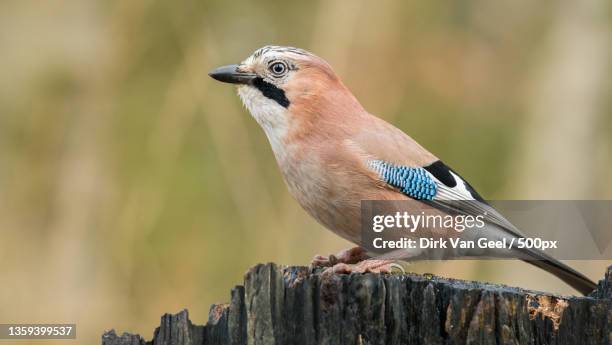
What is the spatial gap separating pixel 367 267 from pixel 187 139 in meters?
4.48

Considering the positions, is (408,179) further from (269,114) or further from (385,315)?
(385,315)

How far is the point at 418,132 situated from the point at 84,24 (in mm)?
3384

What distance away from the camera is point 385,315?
461 centimetres

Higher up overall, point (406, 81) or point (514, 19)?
point (514, 19)

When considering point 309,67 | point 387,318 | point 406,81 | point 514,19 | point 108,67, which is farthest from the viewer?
point 514,19

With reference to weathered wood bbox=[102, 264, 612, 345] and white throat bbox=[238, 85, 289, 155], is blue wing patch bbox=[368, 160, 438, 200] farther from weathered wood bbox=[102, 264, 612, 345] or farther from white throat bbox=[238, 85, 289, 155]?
weathered wood bbox=[102, 264, 612, 345]

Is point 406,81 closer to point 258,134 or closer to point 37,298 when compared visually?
point 258,134

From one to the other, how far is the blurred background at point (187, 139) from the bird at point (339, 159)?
232cm

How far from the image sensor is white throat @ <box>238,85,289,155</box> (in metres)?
6.86

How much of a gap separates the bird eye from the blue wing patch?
0.86 m

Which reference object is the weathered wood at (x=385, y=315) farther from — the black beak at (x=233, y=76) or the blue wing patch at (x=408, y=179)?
the black beak at (x=233, y=76)

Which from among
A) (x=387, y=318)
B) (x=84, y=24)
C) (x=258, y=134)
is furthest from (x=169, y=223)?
(x=387, y=318)

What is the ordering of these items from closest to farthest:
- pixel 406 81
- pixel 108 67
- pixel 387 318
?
pixel 387 318, pixel 108 67, pixel 406 81

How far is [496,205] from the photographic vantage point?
24.5ft
